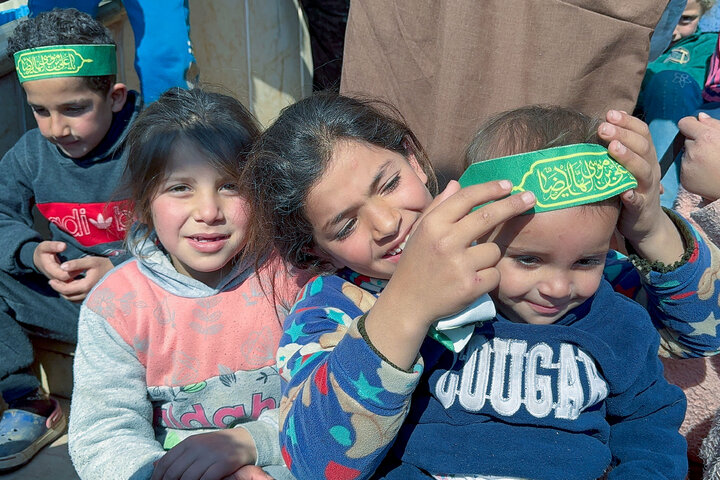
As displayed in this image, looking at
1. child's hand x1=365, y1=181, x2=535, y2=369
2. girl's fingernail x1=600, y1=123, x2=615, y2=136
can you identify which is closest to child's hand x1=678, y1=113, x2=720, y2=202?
girl's fingernail x1=600, y1=123, x2=615, y2=136

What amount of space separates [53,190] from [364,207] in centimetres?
173

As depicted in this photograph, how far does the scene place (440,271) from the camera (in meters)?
1.21

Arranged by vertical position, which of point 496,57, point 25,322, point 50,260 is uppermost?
point 496,57

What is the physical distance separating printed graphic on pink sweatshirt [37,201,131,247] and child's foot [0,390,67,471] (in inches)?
25.6

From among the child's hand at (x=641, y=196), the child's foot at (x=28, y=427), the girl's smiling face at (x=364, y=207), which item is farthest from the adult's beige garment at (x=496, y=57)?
the child's foot at (x=28, y=427)

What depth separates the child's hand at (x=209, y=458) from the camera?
1674 millimetres

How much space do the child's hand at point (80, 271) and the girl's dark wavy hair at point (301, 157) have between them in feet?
3.13

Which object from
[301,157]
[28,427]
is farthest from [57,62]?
[301,157]

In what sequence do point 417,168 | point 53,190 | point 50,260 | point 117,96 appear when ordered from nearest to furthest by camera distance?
point 417,168 → point 50,260 → point 53,190 → point 117,96

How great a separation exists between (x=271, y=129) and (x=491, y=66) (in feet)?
2.57

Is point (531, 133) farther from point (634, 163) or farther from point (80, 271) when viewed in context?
point (80, 271)

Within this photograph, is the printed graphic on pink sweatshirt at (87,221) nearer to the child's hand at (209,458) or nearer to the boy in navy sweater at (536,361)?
the child's hand at (209,458)

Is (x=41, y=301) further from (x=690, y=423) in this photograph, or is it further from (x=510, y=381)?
(x=690, y=423)

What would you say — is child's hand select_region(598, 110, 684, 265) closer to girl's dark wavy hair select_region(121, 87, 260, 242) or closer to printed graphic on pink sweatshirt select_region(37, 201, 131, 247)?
girl's dark wavy hair select_region(121, 87, 260, 242)
